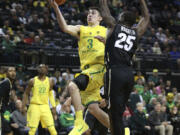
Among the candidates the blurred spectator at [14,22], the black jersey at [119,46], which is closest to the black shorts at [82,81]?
the black jersey at [119,46]

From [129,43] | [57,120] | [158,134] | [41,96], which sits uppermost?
[129,43]

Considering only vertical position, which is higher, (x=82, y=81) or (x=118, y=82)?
(x=118, y=82)

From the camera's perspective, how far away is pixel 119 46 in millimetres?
5668

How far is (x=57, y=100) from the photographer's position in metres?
13.8

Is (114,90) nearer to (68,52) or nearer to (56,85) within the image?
(56,85)

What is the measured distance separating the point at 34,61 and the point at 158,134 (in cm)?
538

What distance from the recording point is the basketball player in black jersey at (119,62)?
18.1ft

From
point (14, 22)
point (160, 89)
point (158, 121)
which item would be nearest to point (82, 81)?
point (158, 121)

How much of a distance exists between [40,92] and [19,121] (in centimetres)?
111

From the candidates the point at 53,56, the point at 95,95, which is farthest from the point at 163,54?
the point at 95,95

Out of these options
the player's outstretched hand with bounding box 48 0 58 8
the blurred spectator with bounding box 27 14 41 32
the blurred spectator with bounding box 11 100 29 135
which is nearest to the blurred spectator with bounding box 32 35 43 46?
the blurred spectator with bounding box 27 14 41 32

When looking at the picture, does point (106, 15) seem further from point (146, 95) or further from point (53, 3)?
point (146, 95)

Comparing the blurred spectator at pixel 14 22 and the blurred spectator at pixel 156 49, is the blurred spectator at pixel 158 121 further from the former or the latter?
the blurred spectator at pixel 14 22

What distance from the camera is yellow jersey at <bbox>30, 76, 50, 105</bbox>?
442 inches
